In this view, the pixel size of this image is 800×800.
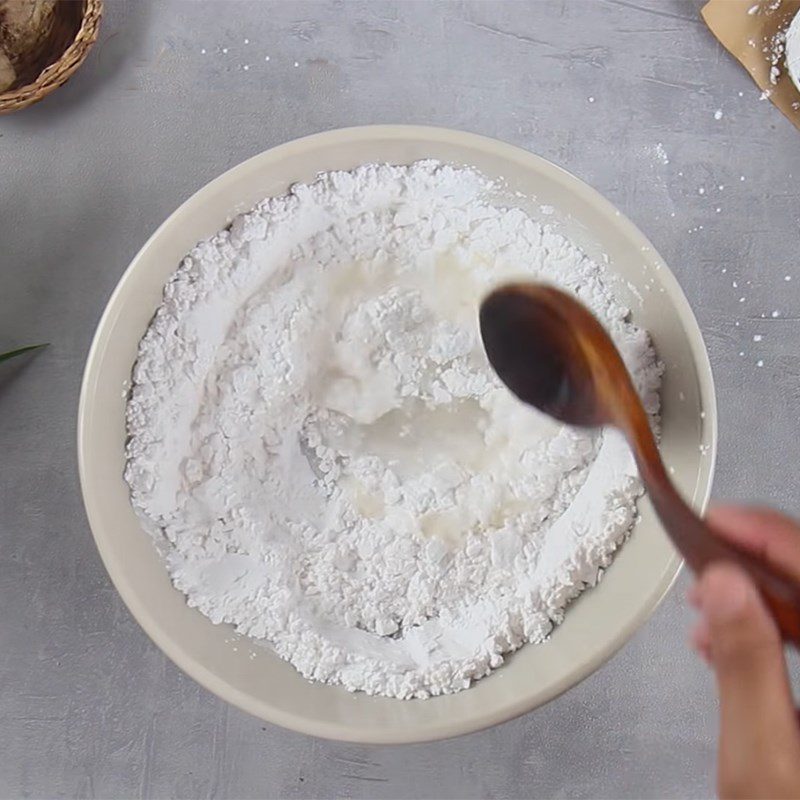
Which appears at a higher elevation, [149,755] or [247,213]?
[247,213]

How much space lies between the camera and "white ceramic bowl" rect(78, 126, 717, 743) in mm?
877

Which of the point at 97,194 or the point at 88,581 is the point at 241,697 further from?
the point at 97,194

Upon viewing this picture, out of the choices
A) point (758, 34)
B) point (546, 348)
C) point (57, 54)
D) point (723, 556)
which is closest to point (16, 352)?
point (57, 54)

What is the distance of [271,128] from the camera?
108 centimetres

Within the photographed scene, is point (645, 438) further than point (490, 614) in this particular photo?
No

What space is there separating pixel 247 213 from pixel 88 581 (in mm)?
448

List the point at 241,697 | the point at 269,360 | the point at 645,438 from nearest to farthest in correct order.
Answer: the point at 645,438 < the point at 241,697 < the point at 269,360

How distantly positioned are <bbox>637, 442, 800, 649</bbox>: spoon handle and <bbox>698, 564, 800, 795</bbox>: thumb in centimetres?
2

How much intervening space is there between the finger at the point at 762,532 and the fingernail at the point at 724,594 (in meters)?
0.12

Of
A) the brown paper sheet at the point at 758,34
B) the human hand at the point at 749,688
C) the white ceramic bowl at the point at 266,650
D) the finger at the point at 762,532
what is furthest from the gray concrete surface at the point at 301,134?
the human hand at the point at 749,688

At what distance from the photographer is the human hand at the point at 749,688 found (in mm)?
603

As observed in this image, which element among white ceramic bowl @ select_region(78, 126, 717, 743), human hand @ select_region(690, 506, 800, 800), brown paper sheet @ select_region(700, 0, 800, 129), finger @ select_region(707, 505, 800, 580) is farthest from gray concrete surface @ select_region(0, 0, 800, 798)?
human hand @ select_region(690, 506, 800, 800)

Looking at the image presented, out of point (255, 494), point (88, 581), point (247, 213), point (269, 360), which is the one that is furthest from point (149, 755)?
point (247, 213)

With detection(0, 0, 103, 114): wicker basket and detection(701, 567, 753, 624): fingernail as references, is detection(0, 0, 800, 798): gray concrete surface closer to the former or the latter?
detection(0, 0, 103, 114): wicker basket
